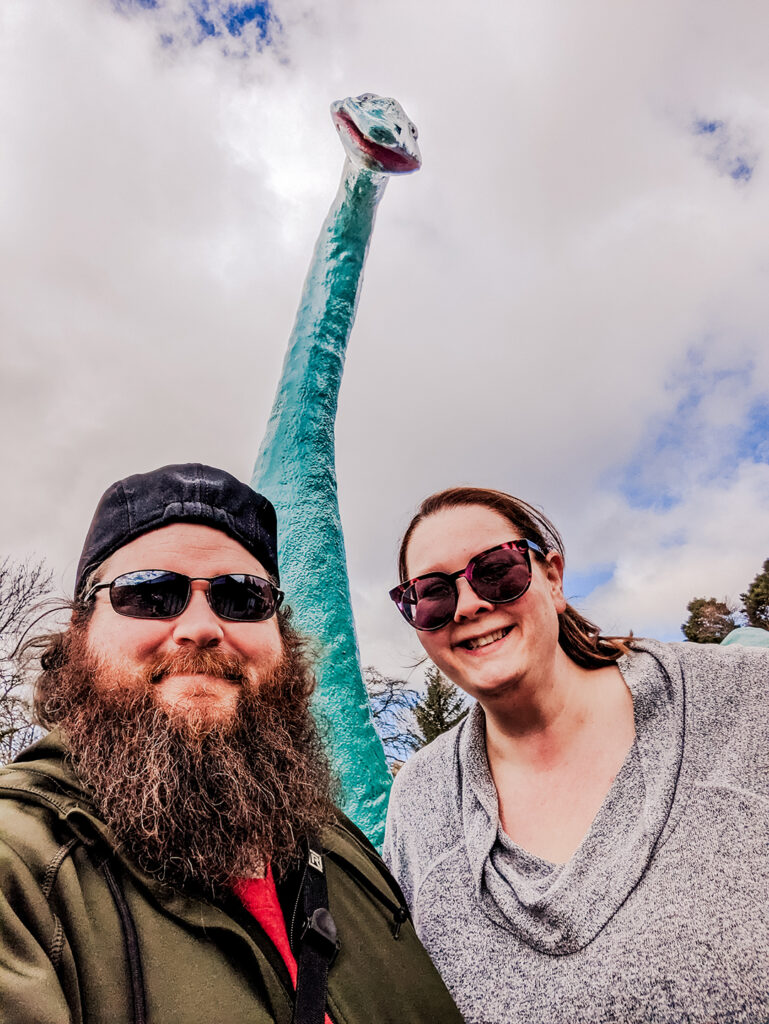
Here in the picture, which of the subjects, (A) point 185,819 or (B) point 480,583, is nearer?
(A) point 185,819

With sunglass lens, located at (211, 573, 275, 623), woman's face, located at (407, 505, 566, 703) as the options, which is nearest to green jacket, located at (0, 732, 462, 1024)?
sunglass lens, located at (211, 573, 275, 623)

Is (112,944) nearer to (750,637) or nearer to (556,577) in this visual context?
(556,577)

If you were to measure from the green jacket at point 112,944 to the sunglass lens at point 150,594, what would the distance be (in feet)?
1.07

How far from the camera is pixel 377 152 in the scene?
3430mm

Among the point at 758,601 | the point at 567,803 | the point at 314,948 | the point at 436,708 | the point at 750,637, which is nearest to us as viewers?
the point at 314,948

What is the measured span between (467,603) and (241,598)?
23.5 inches

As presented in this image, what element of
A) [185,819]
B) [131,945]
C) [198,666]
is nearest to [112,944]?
[131,945]

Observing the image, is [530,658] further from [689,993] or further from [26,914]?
[26,914]

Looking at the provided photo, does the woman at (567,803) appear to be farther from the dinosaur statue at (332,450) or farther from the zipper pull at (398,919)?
the dinosaur statue at (332,450)

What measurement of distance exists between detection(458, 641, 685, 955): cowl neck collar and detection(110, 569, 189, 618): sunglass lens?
37.9 inches

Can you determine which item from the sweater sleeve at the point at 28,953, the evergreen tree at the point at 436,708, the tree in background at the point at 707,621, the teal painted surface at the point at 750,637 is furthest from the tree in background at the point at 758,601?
the sweater sleeve at the point at 28,953

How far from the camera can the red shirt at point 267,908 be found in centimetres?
132

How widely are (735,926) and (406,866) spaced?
2.87 ft

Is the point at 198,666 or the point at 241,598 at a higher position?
the point at 241,598
